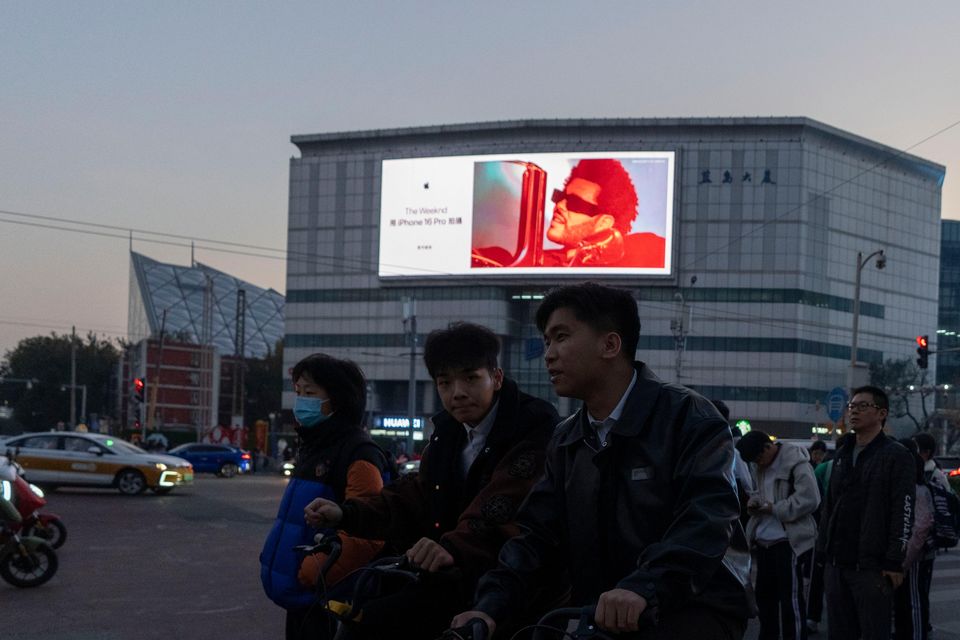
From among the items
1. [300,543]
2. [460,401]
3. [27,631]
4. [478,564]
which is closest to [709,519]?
[478,564]

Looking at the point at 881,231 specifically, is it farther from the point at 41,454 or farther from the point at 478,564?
the point at 478,564

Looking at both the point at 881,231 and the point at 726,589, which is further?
the point at 881,231

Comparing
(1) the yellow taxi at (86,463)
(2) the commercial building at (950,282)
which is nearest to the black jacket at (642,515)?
(1) the yellow taxi at (86,463)

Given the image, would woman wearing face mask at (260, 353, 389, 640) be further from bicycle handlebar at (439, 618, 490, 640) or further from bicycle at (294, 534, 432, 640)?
bicycle handlebar at (439, 618, 490, 640)

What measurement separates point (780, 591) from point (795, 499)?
63 cm

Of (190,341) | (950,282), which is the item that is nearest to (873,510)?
(190,341)

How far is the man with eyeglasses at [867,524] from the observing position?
6254 mm

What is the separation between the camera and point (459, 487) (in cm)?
422

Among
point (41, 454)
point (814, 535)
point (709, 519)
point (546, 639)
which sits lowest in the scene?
point (41, 454)

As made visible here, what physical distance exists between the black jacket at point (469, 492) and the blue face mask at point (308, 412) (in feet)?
2.26

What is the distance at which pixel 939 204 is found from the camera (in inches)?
3516

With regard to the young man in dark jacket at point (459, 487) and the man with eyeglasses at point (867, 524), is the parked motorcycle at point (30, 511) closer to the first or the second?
the man with eyeglasses at point (867, 524)

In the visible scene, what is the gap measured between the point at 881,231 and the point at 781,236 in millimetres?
9918

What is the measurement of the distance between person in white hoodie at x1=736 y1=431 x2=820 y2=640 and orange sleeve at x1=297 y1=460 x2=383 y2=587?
13.7ft
